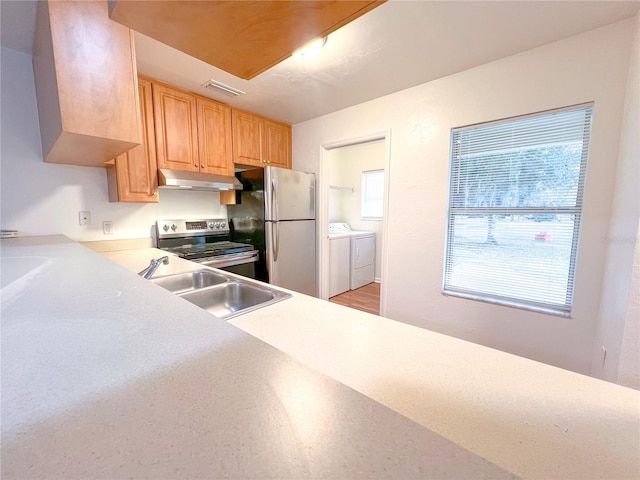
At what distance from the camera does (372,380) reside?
561 millimetres

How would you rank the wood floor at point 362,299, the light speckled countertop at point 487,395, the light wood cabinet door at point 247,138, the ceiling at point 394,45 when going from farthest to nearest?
the wood floor at point 362,299
the light wood cabinet door at point 247,138
the ceiling at point 394,45
the light speckled countertop at point 487,395

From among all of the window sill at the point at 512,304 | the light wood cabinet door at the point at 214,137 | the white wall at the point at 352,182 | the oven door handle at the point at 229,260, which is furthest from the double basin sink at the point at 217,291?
the white wall at the point at 352,182

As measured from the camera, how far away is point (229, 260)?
238cm

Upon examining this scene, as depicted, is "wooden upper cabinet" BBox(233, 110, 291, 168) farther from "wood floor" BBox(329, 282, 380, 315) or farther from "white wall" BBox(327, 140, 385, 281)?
"wood floor" BBox(329, 282, 380, 315)

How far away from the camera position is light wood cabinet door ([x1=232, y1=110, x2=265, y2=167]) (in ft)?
8.49

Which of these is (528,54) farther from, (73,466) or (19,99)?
(19,99)

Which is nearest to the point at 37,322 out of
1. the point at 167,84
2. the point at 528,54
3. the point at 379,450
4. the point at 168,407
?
the point at 168,407

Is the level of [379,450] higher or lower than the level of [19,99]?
lower

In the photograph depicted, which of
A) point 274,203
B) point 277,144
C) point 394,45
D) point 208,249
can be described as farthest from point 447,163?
point 208,249

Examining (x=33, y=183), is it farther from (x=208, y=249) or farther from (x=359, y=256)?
(x=359, y=256)

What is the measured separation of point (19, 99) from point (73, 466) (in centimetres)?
272

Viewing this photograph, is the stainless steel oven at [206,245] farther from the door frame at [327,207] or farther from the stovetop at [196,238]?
the door frame at [327,207]

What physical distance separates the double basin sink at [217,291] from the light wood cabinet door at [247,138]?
60.5 inches

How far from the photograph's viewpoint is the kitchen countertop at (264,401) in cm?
21
